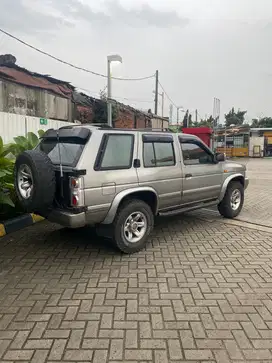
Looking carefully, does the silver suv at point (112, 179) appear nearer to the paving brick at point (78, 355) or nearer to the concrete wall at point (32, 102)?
the paving brick at point (78, 355)

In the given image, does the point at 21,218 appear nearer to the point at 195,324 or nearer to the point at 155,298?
the point at 155,298

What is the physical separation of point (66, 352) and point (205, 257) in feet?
7.93

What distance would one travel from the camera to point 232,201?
20.1 ft

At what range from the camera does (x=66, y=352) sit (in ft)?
7.50

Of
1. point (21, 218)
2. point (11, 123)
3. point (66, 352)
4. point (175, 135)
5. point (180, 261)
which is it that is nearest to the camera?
point (66, 352)

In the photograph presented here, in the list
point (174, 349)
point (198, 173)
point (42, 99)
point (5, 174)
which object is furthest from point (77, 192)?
point (42, 99)

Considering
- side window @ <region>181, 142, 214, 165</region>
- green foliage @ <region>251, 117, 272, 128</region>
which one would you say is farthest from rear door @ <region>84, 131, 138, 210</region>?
green foliage @ <region>251, 117, 272, 128</region>

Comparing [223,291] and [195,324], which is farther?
[223,291]

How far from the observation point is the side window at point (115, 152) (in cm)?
386

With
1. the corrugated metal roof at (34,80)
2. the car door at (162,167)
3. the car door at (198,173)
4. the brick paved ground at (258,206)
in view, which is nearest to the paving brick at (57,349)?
the car door at (162,167)

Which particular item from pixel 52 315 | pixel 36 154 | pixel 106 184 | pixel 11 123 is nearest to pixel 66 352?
pixel 52 315

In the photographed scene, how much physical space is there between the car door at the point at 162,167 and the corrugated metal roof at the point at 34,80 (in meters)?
6.18

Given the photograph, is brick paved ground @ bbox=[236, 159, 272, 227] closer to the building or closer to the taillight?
the taillight

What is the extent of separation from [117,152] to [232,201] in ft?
10.5
